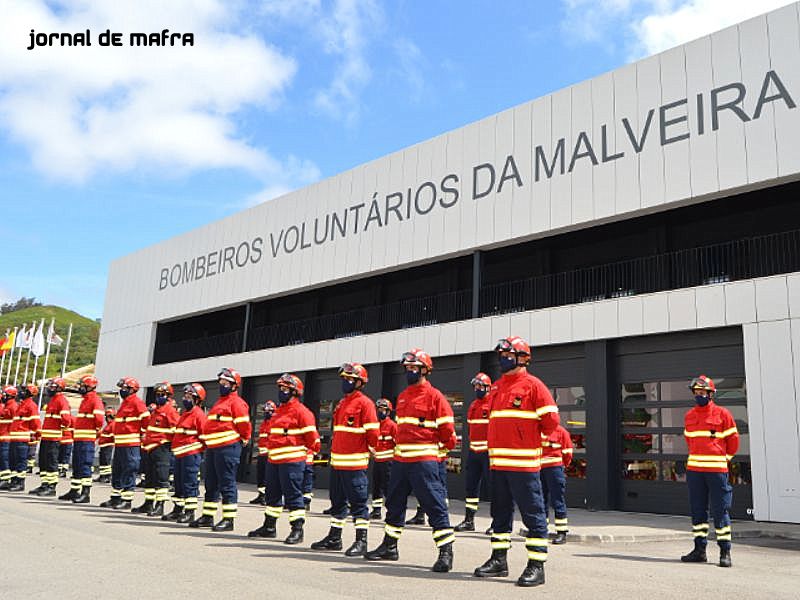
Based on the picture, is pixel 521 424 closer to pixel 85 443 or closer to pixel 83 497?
pixel 85 443

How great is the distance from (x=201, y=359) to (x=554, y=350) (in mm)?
17133

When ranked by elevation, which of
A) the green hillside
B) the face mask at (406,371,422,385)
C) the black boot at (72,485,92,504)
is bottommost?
the black boot at (72,485,92,504)

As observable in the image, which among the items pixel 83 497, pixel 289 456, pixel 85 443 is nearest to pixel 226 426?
pixel 289 456

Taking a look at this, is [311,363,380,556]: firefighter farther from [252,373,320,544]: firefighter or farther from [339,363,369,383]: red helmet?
[252,373,320,544]: firefighter

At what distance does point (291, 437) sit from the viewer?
9570 mm

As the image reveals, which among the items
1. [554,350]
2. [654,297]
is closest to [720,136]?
[654,297]

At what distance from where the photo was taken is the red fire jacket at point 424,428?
25.8ft

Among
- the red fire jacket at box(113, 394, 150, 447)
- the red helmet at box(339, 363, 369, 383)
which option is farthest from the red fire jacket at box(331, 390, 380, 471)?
the red fire jacket at box(113, 394, 150, 447)

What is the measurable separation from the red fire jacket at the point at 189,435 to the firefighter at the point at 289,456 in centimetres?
201

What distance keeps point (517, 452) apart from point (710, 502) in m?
3.55

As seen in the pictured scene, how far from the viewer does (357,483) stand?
28.4ft

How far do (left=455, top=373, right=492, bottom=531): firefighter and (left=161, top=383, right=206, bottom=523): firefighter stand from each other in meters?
4.35

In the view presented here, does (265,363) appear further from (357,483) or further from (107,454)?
(357,483)

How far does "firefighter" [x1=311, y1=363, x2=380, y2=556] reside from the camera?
865cm
